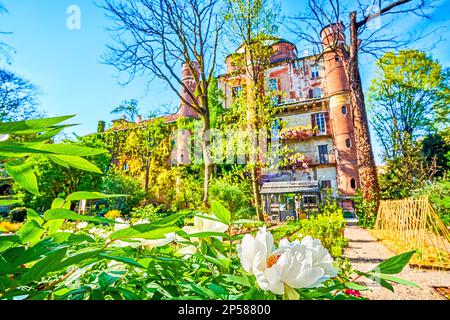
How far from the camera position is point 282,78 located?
1037 cm


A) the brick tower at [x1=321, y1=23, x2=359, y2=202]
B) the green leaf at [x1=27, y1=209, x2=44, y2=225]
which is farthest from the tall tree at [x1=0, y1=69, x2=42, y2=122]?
the brick tower at [x1=321, y1=23, x2=359, y2=202]

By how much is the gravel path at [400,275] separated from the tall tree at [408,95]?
6.20ft

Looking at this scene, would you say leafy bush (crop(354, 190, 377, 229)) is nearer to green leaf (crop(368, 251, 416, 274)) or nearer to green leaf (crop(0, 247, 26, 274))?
green leaf (crop(368, 251, 416, 274))

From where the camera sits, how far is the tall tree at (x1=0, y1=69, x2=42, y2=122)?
1.14 m

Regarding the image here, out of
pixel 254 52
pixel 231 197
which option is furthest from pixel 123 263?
pixel 231 197

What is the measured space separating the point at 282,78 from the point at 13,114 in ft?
33.7

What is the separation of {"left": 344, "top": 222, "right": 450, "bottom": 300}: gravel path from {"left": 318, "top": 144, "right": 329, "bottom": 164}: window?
6.49m

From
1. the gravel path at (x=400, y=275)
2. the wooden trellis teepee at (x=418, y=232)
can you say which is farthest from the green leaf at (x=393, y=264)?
the wooden trellis teepee at (x=418, y=232)

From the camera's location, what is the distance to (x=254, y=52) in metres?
4.48

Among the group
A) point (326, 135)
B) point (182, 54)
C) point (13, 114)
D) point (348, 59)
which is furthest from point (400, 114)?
point (13, 114)

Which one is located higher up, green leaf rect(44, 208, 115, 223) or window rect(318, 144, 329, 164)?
window rect(318, 144, 329, 164)

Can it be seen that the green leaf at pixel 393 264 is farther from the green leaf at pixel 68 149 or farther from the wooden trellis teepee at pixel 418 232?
the wooden trellis teepee at pixel 418 232

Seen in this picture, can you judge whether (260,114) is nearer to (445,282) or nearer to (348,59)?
(348,59)

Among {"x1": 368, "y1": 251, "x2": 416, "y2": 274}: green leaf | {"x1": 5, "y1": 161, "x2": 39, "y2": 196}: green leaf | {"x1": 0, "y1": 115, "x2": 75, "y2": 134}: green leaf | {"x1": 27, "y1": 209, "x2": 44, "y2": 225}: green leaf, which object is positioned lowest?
{"x1": 368, "y1": 251, "x2": 416, "y2": 274}: green leaf
